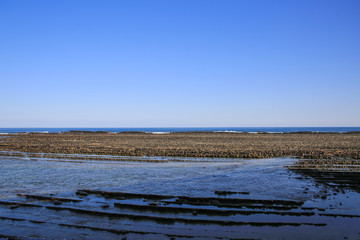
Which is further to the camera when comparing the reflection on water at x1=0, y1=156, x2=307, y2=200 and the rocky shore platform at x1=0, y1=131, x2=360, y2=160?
the rocky shore platform at x1=0, y1=131, x2=360, y2=160

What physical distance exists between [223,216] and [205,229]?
4.92 ft

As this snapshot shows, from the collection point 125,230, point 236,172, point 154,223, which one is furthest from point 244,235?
point 236,172

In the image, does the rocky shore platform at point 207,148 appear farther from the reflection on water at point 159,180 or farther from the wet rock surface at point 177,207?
the wet rock surface at point 177,207

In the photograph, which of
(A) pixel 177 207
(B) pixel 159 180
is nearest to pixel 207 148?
(B) pixel 159 180

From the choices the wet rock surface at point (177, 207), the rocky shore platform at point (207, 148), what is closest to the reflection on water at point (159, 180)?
the wet rock surface at point (177, 207)

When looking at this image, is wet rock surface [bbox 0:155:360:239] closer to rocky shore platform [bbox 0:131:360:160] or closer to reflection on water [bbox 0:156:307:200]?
reflection on water [bbox 0:156:307:200]

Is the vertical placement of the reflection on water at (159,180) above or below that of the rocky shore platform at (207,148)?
below

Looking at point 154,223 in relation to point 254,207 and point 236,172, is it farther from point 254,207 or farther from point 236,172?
point 236,172

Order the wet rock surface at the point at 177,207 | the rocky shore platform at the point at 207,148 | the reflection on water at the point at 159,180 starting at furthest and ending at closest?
the rocky shore platform at the point at 207,148, the reflection on water at the point at 159,180, the wet rock surface at the point at 177,207

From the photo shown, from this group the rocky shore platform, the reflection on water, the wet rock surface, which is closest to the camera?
the wet rock surface

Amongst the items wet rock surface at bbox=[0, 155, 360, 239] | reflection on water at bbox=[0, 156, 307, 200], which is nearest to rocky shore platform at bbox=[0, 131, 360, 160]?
reflection on water at bbox=[0, 156, 307, 200]

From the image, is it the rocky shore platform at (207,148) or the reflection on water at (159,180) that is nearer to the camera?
the reflection on water at (159,180)

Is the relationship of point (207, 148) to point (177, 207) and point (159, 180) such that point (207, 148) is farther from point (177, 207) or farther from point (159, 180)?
point (177, 207)

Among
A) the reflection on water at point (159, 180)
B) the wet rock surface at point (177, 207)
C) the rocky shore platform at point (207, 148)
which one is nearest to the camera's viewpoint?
the wet rock surface at point (177, 207)
